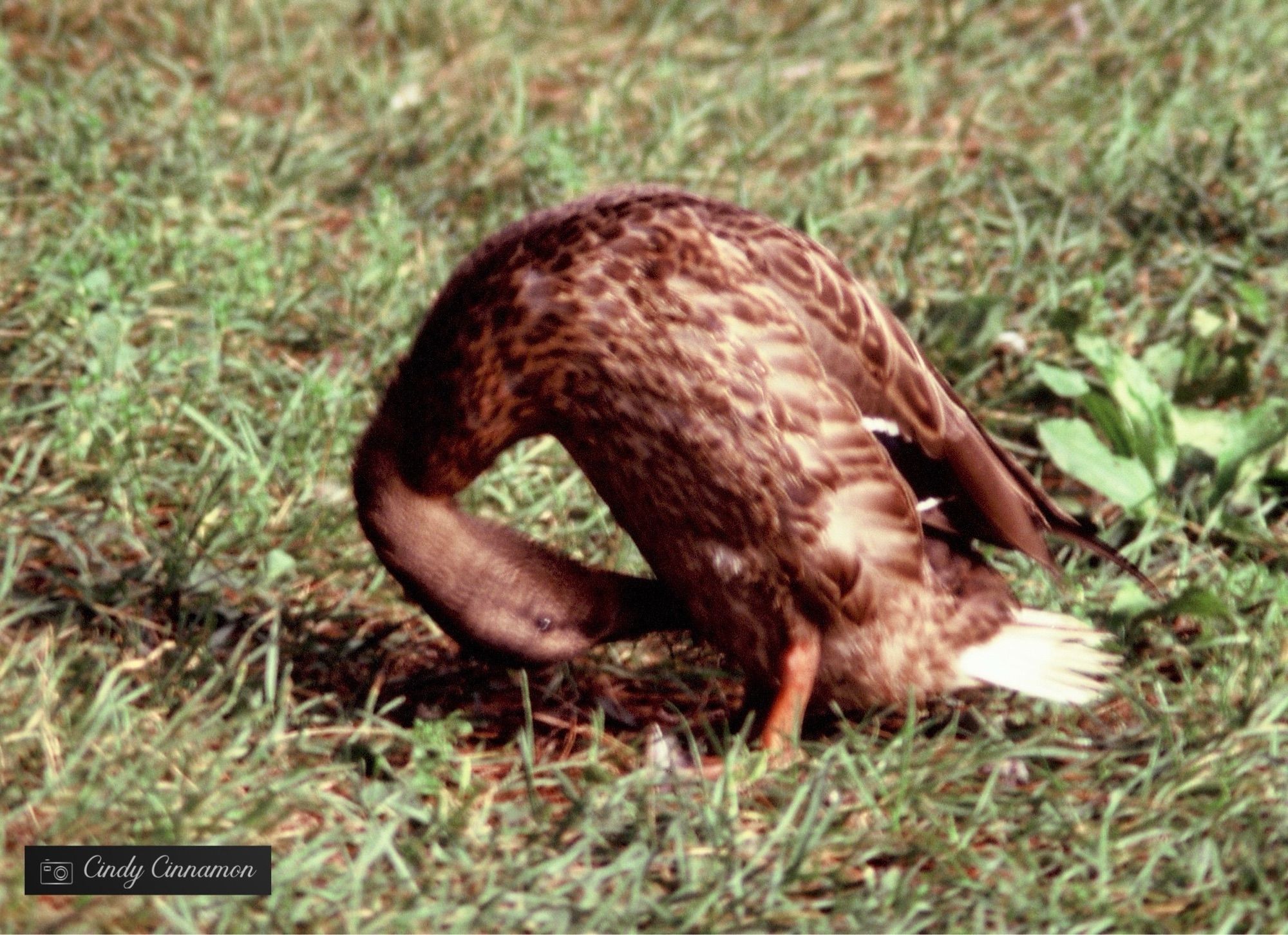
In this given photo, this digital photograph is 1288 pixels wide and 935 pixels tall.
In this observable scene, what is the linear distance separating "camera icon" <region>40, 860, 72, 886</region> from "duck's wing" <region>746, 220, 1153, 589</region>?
4.99 feet

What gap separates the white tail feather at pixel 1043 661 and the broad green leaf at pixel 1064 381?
884mm

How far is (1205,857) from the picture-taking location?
3148 mm

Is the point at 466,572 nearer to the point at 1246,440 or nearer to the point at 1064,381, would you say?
the point at 1064,381

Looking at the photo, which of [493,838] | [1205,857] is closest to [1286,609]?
[1205,857]

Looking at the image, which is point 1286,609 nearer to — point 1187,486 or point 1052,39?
point 1187,486

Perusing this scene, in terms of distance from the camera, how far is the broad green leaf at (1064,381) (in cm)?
451

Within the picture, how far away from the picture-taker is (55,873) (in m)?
2.79

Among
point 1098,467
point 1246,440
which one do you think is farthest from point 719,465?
point 1246,440

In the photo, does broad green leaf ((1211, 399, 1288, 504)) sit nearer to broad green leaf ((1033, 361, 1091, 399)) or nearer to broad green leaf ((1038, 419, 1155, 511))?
broad green leaf ((1038, 419, 1155, 511))

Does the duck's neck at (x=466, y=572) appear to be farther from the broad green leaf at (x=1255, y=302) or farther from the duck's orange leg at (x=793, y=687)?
the broad green leaf at (x=1255, y=302)

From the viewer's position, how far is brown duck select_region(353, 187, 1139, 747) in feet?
10.7

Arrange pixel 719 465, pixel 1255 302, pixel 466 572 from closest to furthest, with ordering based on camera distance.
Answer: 1. pixel 719 465
2. pixel 466 572
3. pixel 1255 302

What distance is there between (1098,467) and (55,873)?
2520 mm

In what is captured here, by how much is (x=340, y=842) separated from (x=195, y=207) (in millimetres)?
2584
